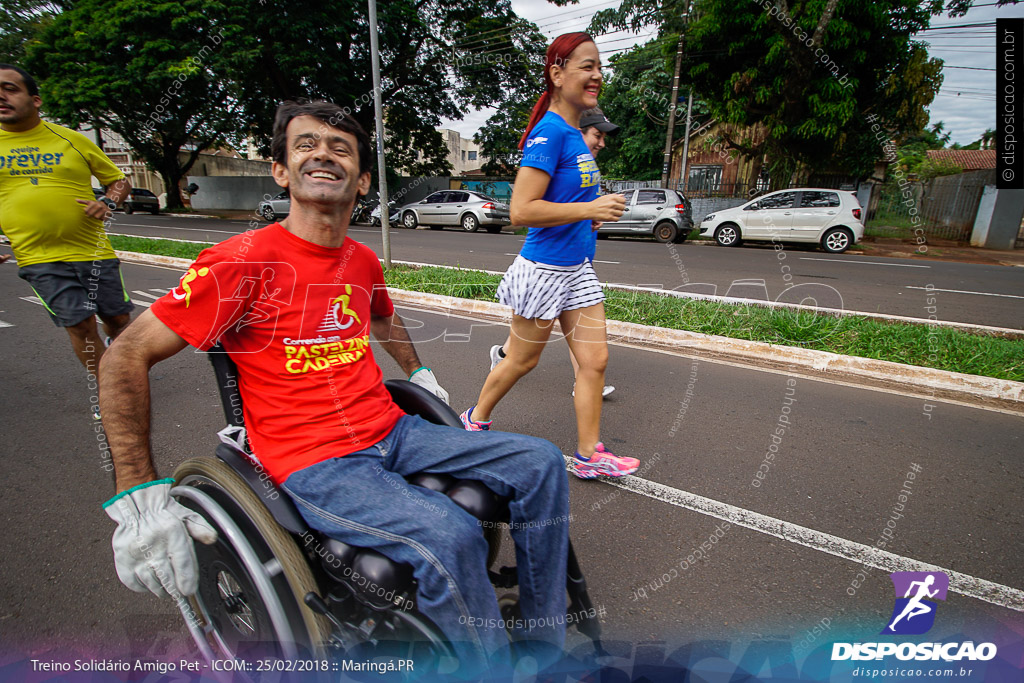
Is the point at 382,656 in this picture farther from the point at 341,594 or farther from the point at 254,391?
the point at 254,391

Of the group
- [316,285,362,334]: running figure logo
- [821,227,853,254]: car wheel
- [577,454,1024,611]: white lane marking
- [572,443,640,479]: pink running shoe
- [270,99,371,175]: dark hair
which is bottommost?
[577,454,1024,611]: white lane marking

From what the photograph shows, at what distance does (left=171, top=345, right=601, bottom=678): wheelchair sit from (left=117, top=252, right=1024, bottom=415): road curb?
11.9ft

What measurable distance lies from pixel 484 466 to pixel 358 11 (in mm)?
23370

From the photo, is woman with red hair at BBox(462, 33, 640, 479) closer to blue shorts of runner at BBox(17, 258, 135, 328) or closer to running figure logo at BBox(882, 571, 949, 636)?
running figure logo at BBox(882, 571, 949, 636)

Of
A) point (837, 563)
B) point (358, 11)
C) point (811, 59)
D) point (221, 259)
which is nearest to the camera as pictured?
point (221, 259)

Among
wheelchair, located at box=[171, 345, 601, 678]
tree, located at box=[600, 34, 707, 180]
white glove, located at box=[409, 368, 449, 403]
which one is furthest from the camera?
tree, located at box=[600, 34, 707, 180]

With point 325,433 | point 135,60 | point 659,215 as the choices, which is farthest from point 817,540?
point 135,60

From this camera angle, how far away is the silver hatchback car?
1827cm

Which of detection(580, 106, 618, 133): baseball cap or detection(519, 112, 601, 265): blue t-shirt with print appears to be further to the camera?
detection(580, 106, 618, 133): baseball cap

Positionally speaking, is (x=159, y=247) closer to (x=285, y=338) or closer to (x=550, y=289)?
(x=550, y=289)

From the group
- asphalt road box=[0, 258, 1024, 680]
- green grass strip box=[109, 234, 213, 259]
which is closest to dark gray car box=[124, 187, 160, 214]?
green grass strip box=[109, 234, 213, 259]

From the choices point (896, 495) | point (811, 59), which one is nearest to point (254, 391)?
point (896, 495)

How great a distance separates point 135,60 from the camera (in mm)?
16953

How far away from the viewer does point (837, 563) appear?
2.01m
